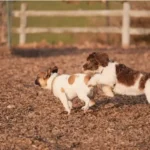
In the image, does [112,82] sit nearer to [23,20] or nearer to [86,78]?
[86,78]

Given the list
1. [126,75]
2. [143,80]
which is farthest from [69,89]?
[143,80]

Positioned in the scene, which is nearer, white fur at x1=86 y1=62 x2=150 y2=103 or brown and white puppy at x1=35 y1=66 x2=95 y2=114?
brown and white puppy at x1=35 y1=66 x2=95 y2=114

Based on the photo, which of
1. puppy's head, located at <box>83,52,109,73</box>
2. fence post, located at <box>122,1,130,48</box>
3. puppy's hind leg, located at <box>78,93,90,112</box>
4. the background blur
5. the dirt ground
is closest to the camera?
the dirt ground

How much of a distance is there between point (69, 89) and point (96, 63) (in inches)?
24.5

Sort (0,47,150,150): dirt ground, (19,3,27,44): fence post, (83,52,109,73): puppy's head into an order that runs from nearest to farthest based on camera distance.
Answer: (0,47,150,150): dirt ground < (83,52,109,73): puppy's head < (19,3,27,44): fence post

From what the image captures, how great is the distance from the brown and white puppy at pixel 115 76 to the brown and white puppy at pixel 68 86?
199mm

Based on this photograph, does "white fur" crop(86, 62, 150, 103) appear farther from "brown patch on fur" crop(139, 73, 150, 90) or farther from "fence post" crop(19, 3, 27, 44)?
"fence post" crop(19, 3, 27, 44)

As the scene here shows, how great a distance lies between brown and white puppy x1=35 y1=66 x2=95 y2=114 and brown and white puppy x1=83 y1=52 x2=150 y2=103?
0.20 m

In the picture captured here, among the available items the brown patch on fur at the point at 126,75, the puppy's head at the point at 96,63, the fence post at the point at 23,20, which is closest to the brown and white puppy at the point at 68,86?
the puppy's head at the point at 96,63

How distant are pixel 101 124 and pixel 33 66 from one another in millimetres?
6110

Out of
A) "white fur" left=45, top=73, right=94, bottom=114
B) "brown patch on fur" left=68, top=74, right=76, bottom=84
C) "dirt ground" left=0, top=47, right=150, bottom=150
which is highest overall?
"brown patch on fur" left=68, top=74, right=76, bottom=84

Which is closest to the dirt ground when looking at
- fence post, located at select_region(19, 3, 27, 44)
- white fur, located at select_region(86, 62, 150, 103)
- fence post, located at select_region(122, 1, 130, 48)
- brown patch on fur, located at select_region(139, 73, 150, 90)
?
white fur, located at select_region(86, 62, 150, 103)

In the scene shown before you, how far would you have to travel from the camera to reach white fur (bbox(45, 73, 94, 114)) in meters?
8.39

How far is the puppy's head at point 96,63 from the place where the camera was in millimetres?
8758
